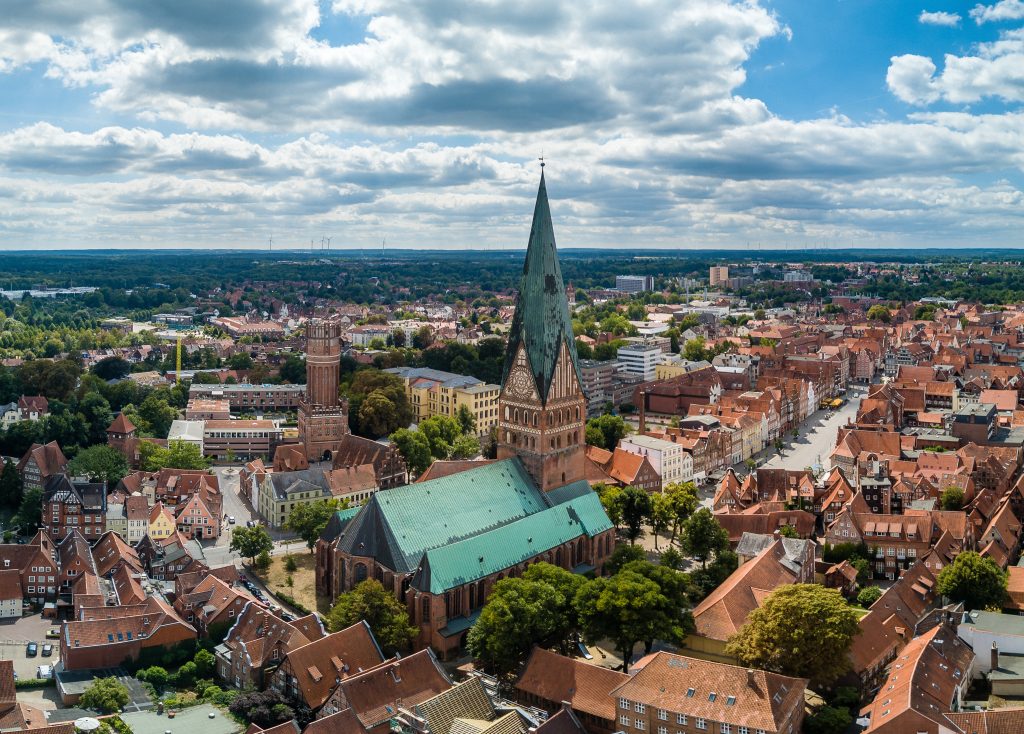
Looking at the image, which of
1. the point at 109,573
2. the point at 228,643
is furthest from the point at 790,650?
the point at 109,573

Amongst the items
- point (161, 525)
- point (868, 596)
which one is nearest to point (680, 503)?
point (868, 596)

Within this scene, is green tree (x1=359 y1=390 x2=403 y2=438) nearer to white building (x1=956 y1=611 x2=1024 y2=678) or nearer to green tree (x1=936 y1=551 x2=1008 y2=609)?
green tree (x1=936 y1=551 x2=1008 y2=609)

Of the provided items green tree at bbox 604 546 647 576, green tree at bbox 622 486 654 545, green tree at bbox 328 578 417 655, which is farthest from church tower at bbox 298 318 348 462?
green tree at bbox 328 578 417 655

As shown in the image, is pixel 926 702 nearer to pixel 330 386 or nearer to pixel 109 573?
pixel 109 573

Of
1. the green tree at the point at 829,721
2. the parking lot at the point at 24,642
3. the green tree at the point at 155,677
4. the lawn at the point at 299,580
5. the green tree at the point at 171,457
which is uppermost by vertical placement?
the green tree at the point at 171,457

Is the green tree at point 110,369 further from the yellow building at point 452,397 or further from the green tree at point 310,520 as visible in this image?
the green tree at point 310,520

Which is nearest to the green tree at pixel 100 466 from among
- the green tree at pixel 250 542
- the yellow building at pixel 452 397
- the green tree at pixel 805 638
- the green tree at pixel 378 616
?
the green tree at pixel 250 542

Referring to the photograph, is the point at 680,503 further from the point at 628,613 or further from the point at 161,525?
the point at 161,525

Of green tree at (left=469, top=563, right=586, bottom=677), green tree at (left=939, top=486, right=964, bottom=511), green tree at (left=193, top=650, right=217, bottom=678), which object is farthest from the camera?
green tree at (left=939, top=486, right=964, bottom=511)
